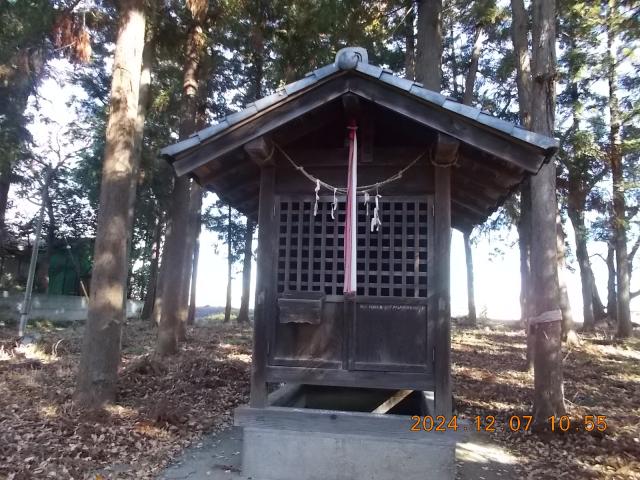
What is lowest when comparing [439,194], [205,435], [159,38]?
[205,435]

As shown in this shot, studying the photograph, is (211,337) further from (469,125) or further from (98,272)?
(469,125)

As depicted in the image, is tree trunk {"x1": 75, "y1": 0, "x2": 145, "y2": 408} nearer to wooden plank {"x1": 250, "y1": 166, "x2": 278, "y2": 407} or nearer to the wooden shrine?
the wooden shrine

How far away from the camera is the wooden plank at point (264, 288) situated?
5.35 metres

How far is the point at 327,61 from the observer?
1223 centimetres

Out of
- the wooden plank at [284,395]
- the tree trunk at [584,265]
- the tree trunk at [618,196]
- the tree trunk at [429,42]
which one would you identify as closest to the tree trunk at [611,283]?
the tree trunk at [584,265]

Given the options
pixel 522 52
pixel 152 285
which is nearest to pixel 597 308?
pixel 522 52

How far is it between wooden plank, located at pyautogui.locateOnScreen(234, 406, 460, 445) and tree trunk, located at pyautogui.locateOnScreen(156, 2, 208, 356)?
7.60 metres

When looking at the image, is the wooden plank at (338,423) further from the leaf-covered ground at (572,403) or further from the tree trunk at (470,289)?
the tree trunk at (470,289)

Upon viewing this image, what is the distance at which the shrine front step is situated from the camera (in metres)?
4.78

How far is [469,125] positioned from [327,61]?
829 centimetres

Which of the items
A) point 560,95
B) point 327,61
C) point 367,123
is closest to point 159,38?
point 327,61

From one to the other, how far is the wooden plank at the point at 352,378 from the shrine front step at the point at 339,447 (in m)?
0.33

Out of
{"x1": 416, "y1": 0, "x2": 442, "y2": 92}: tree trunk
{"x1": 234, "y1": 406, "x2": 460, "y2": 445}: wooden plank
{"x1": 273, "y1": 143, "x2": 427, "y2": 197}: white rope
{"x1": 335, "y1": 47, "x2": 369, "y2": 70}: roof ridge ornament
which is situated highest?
{"x1": 416, "y1": 0, "x2": 442, "y2": 92}: tree trunk

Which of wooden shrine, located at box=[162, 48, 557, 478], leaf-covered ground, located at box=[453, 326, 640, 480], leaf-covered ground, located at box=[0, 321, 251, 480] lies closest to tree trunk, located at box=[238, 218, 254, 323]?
leaf-covered ground, located at box=[0, 321, 251, 480]
